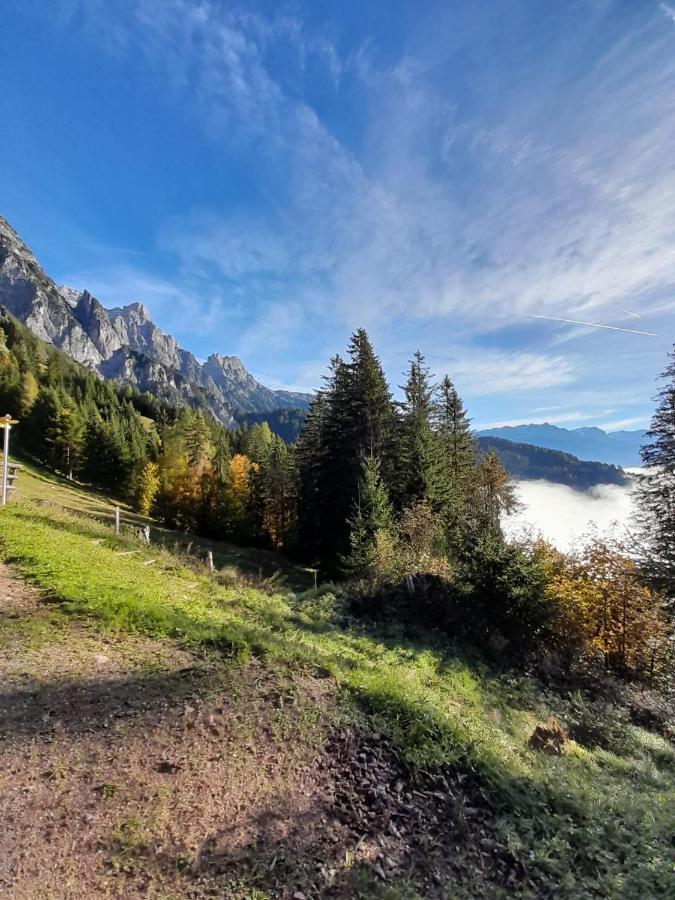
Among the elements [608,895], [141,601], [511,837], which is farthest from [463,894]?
[141,601]

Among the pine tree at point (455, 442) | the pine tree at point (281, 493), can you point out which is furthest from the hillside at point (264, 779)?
the pine tree at point (281, 493)

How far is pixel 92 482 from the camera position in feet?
210

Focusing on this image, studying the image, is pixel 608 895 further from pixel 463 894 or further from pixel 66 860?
pixel 66 860

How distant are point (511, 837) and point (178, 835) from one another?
4.35m

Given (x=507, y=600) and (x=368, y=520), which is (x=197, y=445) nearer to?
(x=368, y=520)

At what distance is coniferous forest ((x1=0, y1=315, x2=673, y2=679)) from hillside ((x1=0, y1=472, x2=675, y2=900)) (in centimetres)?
619

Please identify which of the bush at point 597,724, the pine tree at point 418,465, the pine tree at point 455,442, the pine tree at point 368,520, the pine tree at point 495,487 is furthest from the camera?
the pine tree at point 495,487

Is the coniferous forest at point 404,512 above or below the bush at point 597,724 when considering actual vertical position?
above

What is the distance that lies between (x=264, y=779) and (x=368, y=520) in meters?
18.8

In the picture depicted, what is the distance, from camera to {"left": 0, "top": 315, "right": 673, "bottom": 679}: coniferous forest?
1605 centimetres

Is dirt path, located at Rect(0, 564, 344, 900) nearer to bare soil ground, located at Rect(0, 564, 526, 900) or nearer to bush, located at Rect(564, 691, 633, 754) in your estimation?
bare soil ground, located at Rect(0, 564, 526, 900)

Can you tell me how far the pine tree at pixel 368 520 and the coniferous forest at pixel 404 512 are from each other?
9cm

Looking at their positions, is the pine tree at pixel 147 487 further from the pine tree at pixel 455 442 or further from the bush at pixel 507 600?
the bush at pixel 507 600

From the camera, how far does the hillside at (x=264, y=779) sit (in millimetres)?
4496
